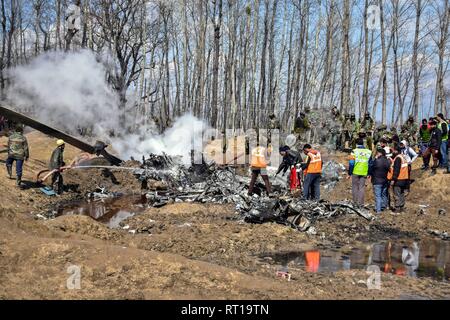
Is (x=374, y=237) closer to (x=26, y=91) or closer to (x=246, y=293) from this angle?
(x=246, y=293)

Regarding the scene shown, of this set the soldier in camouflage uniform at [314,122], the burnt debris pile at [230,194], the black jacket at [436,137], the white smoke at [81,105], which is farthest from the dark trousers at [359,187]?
the soldier in camouflage uniform at [314,122]

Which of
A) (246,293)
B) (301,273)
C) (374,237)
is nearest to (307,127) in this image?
(374,237)

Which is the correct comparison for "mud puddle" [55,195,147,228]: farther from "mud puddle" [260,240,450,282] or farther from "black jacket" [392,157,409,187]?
"black jacket" [392,157,409,187]

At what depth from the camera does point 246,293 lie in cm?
565

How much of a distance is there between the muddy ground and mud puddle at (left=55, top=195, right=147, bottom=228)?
80cm

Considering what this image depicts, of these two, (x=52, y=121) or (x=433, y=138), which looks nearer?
(x=433, y=138)

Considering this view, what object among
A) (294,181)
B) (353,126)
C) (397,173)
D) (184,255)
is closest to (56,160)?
(294,181)

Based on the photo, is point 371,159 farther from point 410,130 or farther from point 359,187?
point 410,130

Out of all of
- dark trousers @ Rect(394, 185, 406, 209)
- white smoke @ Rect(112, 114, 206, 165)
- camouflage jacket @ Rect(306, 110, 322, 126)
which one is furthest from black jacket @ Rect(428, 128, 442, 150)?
white smoke @ Rect(112, 114, 206, 165)

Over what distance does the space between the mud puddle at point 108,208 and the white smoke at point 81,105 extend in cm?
346

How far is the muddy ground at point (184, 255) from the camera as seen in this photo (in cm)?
571

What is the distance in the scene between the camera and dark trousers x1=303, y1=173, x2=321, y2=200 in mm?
12820

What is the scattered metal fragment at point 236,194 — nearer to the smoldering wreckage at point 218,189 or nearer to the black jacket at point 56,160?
the smoldering wreckage at point 218,189
